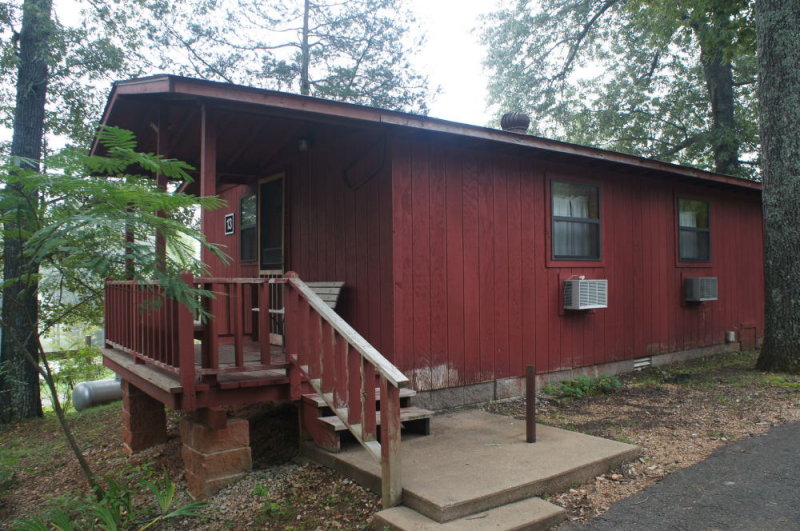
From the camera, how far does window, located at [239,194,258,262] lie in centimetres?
788

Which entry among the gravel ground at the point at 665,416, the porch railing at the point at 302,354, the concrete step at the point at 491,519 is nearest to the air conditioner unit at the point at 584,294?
the gravel ground at the point at 665,416

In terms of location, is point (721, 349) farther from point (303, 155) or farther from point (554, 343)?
point (303, 155)

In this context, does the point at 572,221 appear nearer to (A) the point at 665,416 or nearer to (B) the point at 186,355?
(A) the point at 665,416

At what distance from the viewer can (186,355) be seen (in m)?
3.96

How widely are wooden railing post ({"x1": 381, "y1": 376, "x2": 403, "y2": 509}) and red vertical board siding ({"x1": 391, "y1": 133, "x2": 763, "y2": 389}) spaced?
1914 millimetres

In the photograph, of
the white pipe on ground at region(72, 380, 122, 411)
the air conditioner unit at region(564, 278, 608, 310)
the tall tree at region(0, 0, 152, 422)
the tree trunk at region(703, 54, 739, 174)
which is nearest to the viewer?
the air conditioner unit at region(564, 278, 608, 310)

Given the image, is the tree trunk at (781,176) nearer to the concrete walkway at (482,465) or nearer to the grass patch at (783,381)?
the grass patch at (783,381)

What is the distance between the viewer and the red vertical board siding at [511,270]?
541cm

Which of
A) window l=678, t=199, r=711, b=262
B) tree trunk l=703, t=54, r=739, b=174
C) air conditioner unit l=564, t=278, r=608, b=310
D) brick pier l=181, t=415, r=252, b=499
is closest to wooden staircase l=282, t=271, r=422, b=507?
brick pier l=181, t=415, r=252, b=499

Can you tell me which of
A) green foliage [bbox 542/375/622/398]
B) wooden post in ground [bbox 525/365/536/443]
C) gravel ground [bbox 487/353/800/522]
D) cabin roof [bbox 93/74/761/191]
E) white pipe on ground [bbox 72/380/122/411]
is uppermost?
cabin roof [bbox 93/74/761/191]

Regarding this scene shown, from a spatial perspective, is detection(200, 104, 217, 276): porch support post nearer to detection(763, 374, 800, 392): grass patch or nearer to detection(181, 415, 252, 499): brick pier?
detection(181, 415, 252, 499): brick pier

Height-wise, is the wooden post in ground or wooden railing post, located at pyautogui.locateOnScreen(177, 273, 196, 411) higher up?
wooden railing post, located at pyautogui.locateOnScreen(177, 273, 196, 411)

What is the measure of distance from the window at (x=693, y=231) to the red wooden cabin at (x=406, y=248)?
0.46 ft

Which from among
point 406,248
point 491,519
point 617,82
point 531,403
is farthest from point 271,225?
point 617,82
